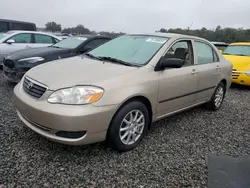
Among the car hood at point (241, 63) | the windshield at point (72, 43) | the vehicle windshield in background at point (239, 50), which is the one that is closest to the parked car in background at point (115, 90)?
the windshield at point (72, 43)

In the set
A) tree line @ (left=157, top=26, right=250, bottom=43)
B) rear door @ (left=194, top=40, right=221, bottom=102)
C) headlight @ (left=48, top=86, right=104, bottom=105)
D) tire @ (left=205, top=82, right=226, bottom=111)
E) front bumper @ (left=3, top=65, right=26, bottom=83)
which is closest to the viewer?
headlight @ (left=48, top=86, right=104, bottom=105)

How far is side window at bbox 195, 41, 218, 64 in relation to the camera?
4125mm

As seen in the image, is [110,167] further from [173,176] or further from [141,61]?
[141,61]

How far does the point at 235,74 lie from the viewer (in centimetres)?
704

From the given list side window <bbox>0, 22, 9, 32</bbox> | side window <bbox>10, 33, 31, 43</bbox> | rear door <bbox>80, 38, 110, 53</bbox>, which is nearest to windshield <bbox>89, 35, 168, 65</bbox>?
rear door <bbox>80, 38, 110, 53</bbox>

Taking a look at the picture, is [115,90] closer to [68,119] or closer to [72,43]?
[68,119]

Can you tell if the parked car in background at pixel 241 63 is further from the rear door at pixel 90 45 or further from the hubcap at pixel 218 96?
the rear door at pixel 90 45

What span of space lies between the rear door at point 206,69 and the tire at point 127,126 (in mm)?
1463

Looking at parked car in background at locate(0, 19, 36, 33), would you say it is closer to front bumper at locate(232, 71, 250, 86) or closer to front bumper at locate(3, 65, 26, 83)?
front bumper at locate(3, 65, 26, 83)

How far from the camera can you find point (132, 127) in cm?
297

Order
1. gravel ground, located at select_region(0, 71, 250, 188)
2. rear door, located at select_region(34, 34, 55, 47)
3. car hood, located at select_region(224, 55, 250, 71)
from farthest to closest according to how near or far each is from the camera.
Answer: rear door, located at select_region(34, 34, 55, 47) → car hood, located at select_region(224, 55, 250, 71) → gravel ground, located at select_region(0, 71, 250, 188)

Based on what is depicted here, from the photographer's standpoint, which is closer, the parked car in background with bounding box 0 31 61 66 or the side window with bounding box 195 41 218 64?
the side window with bounding box 195 41 218 64

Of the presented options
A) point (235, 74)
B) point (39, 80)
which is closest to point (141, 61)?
point (39, 80)

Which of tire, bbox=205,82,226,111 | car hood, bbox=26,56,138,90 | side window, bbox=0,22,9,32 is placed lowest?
tire, bbox=205,82,226,111
